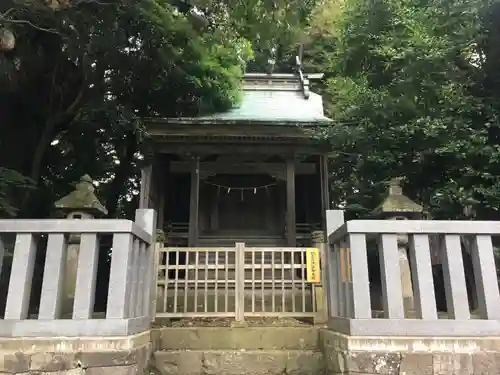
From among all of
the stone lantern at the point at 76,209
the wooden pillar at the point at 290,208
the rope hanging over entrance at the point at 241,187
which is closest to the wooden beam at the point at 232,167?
the rope hanging over entrance at the point at 241,187

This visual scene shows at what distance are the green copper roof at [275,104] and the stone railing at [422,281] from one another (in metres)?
6.17

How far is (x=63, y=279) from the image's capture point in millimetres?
4086

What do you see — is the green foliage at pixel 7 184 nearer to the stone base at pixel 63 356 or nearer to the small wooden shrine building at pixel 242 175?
the small wooden shrine building at pixel 242 175

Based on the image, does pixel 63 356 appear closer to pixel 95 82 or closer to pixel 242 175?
pixel 95 82

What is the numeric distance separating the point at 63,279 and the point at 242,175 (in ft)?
26.8

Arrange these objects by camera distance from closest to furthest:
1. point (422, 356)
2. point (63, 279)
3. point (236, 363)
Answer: point (422, 356)
point (63, 279)
point (236, 363)

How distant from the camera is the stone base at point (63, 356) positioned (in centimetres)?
371

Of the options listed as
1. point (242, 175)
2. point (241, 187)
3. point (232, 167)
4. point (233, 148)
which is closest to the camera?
point (233, 148)

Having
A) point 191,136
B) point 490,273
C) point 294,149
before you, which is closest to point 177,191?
point 191,136

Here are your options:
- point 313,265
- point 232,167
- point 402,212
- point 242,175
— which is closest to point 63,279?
point 313,265

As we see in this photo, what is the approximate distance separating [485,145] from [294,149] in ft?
14.9

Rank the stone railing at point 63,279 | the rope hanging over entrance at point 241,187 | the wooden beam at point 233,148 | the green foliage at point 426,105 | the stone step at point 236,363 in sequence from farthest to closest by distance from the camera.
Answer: the rope hanging over entrance at point 241,187
the wooden beam at point 233,148
the green foliage at point 426,105
the stone step at point 236,363
the stone railing at point 63,279

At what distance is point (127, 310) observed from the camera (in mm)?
4137

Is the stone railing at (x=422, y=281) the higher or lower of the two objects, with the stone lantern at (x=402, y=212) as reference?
lower
